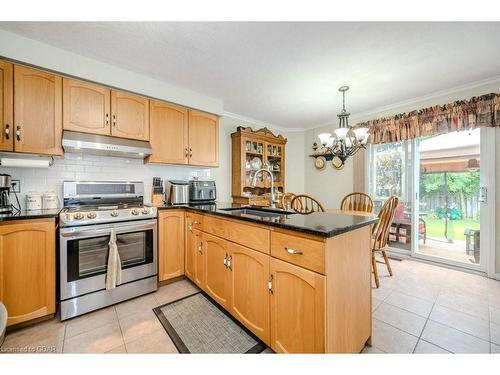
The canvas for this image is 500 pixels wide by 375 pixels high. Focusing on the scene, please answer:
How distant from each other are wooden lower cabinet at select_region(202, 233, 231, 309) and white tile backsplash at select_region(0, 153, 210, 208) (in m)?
1.28

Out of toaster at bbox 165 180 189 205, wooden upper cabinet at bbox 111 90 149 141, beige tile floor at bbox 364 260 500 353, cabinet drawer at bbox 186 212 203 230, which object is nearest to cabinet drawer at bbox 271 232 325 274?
beige tile floor at bbox 364 260 500 353

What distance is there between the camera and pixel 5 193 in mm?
1780

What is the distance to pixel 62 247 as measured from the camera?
1.68 metres

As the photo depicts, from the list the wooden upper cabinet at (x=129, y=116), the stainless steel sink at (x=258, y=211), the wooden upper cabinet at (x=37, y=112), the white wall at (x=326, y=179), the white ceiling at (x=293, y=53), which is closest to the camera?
the white ceiling at (x=293, y=53)

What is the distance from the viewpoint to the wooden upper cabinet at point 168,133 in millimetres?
2488

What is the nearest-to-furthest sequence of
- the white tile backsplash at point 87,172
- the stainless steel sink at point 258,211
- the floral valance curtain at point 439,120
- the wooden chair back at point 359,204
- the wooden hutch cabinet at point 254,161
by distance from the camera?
the stainless steel sink at point 258,211, the white tile backsplash at point 87,172, the floral valance curtain at point 439,120, the wooden chair back at point 359,204, the wooden hutch cabinet at point 254,161

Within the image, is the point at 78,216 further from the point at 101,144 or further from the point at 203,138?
the point at 203,138

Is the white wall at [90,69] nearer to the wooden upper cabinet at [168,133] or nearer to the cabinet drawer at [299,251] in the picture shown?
the wooden upper cabinet at [168,133]

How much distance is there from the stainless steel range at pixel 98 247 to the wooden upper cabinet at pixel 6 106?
555 mm

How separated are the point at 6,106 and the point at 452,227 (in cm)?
523

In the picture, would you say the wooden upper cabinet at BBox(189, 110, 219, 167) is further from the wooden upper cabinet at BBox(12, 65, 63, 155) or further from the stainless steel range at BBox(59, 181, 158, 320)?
the wooden upper cabinet at BBox(12, 65, 63, 155)

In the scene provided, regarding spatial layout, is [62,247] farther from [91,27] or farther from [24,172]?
[91,27]

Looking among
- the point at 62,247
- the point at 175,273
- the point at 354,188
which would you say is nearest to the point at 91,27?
the point at 62,247

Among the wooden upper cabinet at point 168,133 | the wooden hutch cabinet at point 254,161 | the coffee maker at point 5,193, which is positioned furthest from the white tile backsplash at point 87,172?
the wooden hutch cabinet at point 254,161
